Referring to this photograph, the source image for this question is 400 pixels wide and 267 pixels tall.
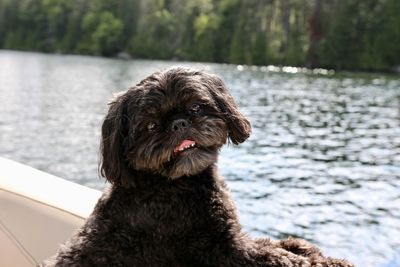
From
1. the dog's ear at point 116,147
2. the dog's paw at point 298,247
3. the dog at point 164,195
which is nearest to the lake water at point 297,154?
the dog's ear at point 116,147

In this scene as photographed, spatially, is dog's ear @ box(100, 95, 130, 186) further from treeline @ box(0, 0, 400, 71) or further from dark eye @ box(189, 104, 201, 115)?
treeline @ box(0, 0, 400, 71)

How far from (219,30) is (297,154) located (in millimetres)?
74452

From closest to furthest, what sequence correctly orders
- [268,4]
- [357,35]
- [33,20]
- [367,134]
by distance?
[367,134] → [357,35] → [268,4] → [33,20]

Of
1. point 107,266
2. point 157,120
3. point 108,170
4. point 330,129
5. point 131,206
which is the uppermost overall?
point 157,120

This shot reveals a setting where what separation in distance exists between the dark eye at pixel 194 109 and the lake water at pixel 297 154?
90 cm

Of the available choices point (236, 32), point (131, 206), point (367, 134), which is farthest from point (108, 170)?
point (236, 32)

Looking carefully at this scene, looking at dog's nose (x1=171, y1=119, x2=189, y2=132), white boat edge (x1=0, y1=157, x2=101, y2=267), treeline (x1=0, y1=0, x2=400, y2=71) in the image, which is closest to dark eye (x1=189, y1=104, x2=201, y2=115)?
dog's nose (x1=171, y1=119, x2=189, y2=132)

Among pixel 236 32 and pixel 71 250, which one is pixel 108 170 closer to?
pixel 71 250

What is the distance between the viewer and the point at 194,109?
3.12m

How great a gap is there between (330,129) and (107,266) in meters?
23.5

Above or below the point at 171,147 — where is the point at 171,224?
below

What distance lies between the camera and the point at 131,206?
311cm

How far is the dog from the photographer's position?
301 centimetres

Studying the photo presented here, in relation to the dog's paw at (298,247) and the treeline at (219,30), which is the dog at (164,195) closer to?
the dog's paw at (298,247)
